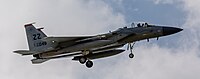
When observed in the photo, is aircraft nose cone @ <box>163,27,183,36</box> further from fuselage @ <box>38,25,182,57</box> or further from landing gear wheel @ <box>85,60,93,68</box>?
landing gear wheel @ <box>85,60,93,68</box>

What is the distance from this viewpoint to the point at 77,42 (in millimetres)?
47094

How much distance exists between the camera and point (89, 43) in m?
46.4

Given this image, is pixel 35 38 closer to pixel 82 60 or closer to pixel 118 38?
pixel 82 60

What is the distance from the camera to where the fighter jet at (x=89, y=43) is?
46031 millimetres

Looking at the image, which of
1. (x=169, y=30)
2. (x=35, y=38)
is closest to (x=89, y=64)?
(x=35, y=38)

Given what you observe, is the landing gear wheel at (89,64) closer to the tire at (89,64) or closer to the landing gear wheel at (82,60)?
the tire at (89,64)

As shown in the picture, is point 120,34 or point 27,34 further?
point 27,34

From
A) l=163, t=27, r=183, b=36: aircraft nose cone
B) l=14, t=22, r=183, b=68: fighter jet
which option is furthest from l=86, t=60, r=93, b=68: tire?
l=163, t=27, r=183, b=36: aircraft nose cone

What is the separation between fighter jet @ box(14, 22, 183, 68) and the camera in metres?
46.0

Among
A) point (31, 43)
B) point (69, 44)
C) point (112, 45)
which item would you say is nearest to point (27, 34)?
point (31, 43)

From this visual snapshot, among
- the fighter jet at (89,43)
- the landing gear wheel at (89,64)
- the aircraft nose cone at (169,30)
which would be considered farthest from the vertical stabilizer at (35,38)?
the aircraft nose cone at (169,30)

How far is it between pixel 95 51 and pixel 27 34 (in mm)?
6657

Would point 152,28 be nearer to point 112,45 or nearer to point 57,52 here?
point 112,45

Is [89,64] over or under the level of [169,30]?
under
